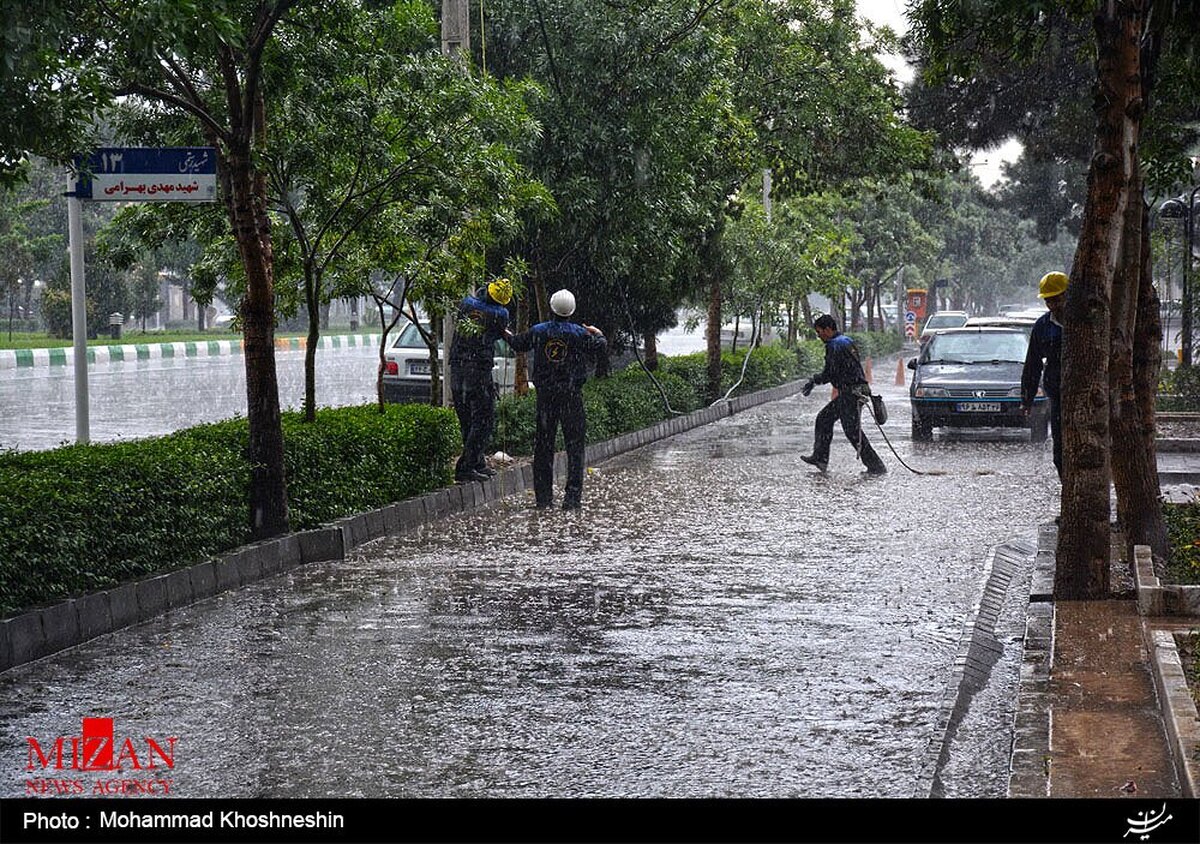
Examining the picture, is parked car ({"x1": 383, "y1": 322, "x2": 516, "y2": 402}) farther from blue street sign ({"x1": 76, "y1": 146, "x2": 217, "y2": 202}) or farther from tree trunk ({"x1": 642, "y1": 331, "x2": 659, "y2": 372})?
blue street sign ({"x1": 76, "y1": 146, "x2": 217, "y2": 202})

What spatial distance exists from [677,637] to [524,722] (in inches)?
76.2

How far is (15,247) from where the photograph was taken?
2090 inches

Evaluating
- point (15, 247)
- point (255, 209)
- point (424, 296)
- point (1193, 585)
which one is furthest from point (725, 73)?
point (15, 247)

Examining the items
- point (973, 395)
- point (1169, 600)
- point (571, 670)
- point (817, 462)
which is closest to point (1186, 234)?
point (973, 395)

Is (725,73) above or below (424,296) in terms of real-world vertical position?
above

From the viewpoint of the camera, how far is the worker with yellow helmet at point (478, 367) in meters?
15.4

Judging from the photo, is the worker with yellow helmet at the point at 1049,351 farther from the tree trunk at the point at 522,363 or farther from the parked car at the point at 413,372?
the parked car at the point at 413,372

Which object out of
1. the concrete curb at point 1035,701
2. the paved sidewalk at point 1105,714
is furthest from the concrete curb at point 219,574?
the paved sidewalk at point 1105,714

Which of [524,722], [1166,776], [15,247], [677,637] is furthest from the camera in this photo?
[15,247]

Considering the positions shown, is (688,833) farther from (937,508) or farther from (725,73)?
(725,73)

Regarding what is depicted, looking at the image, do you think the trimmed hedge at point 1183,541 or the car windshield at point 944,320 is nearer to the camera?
the trimmed hedge at point 1183,541

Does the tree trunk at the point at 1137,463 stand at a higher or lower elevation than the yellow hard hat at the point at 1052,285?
lower

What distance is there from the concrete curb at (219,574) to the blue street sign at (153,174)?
2.52m

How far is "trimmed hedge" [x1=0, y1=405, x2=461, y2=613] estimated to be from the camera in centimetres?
866
